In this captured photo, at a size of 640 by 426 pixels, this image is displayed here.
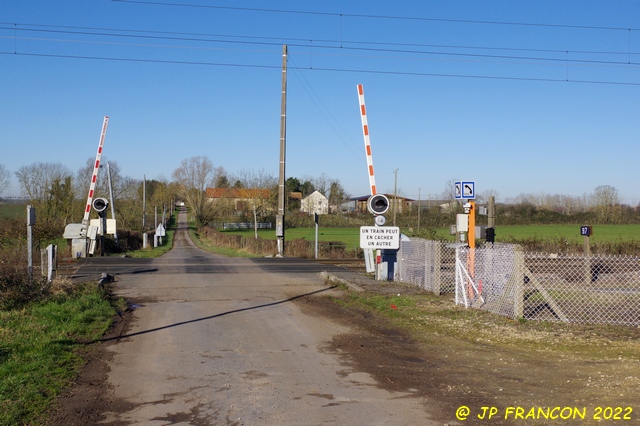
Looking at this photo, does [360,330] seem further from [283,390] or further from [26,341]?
[26,341]

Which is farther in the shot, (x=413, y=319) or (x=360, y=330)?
(x=413, y=319)

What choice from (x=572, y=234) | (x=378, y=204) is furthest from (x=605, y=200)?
(x=378, y=204)

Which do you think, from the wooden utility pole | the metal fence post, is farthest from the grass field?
the metal fence post

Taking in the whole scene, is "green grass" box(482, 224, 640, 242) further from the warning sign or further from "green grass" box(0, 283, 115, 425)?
"green grass" box(0, 283, 115, 425)

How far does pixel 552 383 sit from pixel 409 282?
9959 millimetres

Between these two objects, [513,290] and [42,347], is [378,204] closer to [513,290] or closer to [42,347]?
[513,290]

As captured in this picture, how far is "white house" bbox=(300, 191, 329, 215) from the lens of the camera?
94.1 meters

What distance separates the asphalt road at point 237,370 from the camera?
610 centimetres

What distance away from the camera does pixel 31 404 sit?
20.9ft

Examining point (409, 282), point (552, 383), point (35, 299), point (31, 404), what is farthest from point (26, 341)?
point (409, 282)

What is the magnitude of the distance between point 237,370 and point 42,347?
307 cm

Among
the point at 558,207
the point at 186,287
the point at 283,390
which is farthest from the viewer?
the point at 558,207

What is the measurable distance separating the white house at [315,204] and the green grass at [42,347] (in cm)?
7879

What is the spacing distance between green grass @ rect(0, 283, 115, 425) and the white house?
7879 cm
